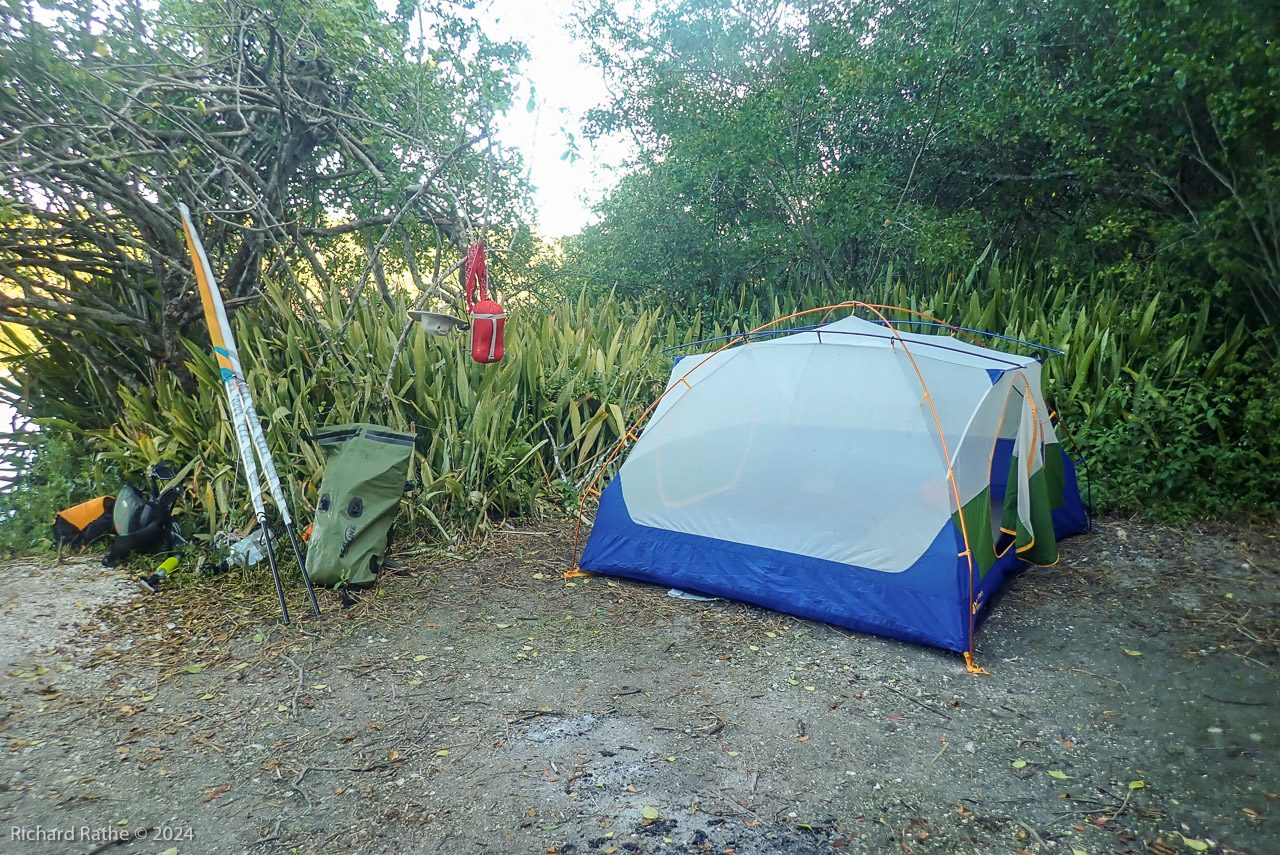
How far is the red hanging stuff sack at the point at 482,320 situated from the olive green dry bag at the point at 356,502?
24.6 inches

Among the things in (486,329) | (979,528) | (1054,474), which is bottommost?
(1054,474)

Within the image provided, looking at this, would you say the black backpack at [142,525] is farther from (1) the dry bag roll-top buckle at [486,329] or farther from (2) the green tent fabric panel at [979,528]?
(2) the green tent fabric panel at [979,528]

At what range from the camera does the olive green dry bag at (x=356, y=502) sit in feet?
12.7

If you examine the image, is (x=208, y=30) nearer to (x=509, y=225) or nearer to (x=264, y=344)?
(x=264, y=344)

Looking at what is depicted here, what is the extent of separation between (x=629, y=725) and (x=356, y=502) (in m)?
1.94

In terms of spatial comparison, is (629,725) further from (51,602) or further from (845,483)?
(51,602)

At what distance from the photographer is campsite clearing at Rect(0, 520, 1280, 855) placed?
2244 mm

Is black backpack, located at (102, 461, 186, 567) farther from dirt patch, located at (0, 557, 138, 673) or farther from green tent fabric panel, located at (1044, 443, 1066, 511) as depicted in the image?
green tent fabric panel, located at (1044, 443, 1066, 511)

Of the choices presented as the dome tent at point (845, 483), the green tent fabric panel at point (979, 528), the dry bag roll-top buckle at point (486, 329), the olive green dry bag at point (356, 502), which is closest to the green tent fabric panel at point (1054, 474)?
the dome tent at point (845, 483)

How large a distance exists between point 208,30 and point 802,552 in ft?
15.9

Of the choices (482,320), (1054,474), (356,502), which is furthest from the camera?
(1054,474)

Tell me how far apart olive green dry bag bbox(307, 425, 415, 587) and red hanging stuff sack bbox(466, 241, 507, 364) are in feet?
2.05

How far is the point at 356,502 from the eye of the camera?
3914 mm

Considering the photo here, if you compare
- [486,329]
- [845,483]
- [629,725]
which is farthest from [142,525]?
[845,483]
